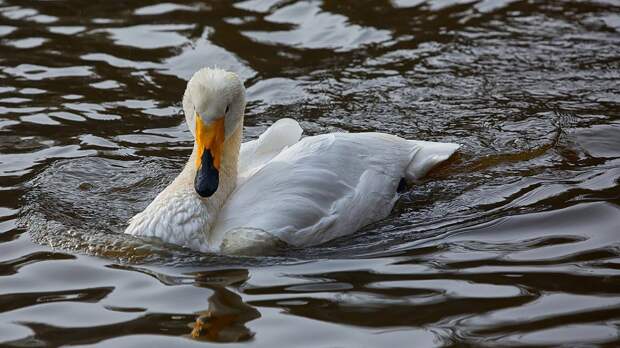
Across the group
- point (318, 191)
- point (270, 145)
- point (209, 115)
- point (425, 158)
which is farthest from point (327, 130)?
point (209, 115)

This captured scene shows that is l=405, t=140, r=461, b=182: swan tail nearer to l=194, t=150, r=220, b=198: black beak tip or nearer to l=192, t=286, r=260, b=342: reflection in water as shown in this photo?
l=194, t=150, r=220, b=198: black beak tip

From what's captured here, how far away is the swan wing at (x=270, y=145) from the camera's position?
8414mm

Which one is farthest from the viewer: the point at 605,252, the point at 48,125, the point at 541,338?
the point at 48,125

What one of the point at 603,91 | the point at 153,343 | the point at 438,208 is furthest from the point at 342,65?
the point at 153,343

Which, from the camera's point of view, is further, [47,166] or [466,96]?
[466,96]

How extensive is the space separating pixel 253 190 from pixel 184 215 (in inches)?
19.7

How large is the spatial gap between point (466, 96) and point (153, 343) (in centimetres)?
497

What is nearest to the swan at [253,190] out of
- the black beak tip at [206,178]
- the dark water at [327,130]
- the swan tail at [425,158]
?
the black beak tip at [206,178]

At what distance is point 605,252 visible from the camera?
22.9 feet

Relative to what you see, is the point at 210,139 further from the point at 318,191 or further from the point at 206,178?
the point at 318,191

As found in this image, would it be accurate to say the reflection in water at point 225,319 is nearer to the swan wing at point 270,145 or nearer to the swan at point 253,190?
the swan at point 253,190

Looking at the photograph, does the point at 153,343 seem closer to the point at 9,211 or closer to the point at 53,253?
the point at 53,253

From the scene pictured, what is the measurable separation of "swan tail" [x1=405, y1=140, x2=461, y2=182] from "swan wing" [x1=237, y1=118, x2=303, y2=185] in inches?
35.1

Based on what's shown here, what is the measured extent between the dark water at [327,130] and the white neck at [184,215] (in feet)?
0.39
